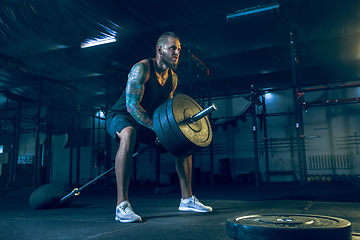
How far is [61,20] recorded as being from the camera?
4.46m

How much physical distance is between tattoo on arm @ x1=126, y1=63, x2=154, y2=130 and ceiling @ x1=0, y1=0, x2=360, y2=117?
2.63 m

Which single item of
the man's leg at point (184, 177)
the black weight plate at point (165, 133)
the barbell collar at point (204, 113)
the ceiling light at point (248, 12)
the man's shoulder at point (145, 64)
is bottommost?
the man's leg at point (184, 177)

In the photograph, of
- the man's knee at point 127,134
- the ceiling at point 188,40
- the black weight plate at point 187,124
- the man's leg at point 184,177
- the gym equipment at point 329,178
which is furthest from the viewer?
the gym equipment at point 329,178

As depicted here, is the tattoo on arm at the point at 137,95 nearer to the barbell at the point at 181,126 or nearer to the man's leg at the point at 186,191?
the barbell at the point at 181,126

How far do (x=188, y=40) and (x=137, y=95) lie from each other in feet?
12.2

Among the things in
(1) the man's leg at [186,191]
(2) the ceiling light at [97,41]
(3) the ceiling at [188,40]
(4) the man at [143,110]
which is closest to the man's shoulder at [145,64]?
(4) the man at [143,110]

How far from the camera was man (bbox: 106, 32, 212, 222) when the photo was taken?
5.89 feet

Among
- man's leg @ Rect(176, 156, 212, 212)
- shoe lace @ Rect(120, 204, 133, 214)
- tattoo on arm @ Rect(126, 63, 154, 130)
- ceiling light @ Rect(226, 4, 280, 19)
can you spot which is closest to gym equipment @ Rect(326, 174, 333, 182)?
ceiling light @ Rect(226, 4, 280, 19)

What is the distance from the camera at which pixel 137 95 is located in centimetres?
189

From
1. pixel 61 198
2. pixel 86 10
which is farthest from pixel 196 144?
pixel 86 10

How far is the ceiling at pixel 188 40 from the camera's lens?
4316mm

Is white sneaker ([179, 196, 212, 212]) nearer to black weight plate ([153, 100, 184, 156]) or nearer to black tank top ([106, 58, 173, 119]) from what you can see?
black weight plate ([153, 100, 184, 156])

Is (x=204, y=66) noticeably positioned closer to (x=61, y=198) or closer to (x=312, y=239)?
(x=61, y=198)

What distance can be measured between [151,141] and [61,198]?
0.97m
